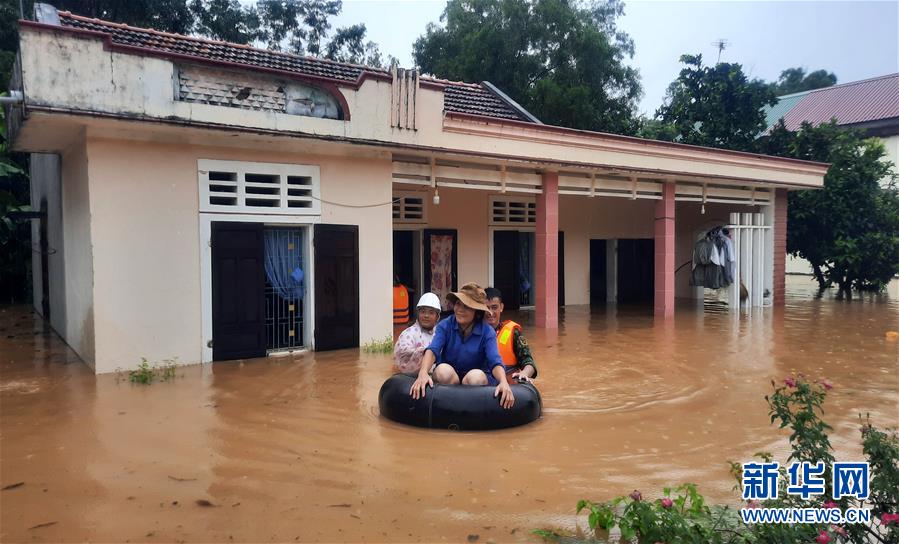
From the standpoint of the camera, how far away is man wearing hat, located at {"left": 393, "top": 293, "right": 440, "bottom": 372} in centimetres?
688

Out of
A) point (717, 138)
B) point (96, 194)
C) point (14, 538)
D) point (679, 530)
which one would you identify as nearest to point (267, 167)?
point (96, 194)

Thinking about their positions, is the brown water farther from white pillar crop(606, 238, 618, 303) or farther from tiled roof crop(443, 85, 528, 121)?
white pillar crop(606, 238, 618, 303)

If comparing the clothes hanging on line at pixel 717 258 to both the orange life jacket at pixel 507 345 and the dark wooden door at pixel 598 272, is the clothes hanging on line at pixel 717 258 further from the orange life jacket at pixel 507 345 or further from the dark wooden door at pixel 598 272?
the orange life jacket at pixel 507 345

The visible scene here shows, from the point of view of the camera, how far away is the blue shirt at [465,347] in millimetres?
6238

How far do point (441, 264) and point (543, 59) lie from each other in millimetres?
15575

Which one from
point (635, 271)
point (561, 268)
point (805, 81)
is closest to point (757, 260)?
point (635, 271)

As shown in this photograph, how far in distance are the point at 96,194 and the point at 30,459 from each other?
4123mm

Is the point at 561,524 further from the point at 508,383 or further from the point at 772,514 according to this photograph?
the point at 508,383

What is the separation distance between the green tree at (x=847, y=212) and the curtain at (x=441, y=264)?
38.2ft

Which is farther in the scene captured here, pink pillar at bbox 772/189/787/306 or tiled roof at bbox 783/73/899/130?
tiled roof at bbox 783/73/899/130

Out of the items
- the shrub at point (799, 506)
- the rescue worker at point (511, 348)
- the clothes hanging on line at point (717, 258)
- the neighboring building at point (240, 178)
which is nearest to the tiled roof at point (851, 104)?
the clothes hanging on line at point (717, 258)

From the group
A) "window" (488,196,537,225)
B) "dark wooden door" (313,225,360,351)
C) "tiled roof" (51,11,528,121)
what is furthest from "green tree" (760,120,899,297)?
"dark wooden door" (313,225,360,351)

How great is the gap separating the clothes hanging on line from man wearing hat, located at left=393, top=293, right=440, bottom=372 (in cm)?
1215

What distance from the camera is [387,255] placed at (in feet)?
36.8
